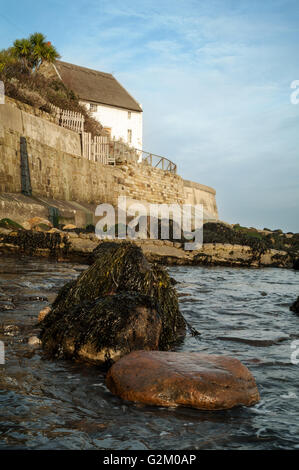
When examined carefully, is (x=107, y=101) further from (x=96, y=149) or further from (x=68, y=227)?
(x=68, y=227)

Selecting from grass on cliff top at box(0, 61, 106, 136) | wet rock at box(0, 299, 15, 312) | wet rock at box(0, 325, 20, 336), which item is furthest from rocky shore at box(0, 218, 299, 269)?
grass on cliff top at box(0, 61, 106, 136)

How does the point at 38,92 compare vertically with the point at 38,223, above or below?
above

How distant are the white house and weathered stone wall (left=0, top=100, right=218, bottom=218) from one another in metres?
11.1

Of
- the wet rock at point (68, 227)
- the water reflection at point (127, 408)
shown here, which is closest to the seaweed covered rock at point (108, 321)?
the water reflection at point (127, 408)

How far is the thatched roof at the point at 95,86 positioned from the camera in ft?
130

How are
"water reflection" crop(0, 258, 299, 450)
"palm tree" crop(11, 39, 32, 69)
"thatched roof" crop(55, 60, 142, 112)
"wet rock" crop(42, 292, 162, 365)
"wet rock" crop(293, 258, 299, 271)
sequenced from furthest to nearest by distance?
"thatched roof" crop(55, 60, 142, 112), "palm tree" crop(11, 39, 32, 69), "wet rock" crop(293, 258, 299, 271), "wet rock" crop(42, 292, 162, 365), "water reflection" crop(0, 258, 299, 450)

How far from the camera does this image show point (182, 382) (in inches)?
114

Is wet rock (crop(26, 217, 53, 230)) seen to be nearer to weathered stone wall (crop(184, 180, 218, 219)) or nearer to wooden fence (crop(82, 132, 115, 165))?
wooden fence (crop(82, 132, 115, 165))

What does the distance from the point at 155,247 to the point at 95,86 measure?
30.2 metres

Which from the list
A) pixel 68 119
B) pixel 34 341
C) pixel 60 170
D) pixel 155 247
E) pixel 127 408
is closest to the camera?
pixel 127 408

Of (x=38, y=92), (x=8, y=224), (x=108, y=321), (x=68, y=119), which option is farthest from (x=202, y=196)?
(x=108, y=321)

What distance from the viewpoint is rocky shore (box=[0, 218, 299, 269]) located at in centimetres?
1362
